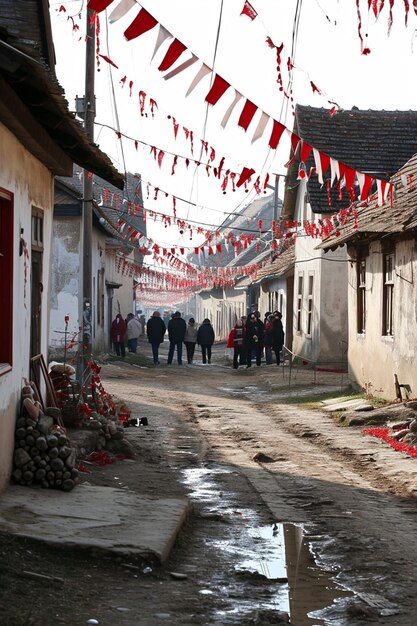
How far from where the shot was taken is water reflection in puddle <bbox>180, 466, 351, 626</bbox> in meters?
7.17

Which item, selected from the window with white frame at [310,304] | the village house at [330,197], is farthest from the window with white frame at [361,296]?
the window with white frame at [310,304]

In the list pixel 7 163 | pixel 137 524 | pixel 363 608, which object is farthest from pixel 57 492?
pixel 363 608

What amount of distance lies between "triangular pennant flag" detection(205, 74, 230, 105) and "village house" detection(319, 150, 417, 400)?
950cm

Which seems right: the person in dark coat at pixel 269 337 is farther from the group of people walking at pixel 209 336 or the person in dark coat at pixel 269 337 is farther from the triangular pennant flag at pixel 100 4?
the triangular pennant flag at pixel 100 4

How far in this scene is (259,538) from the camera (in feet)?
30.9

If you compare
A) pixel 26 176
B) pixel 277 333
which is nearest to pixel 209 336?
pixel 277 333

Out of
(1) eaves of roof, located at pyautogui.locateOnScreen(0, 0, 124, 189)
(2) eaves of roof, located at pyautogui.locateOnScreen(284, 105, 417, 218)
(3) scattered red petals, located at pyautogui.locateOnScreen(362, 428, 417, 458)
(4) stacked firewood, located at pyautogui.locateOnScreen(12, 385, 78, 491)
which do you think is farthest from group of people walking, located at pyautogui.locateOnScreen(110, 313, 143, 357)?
(4) stacked firewood, located at pyautogui.locateOnScreen(12, 385, 78, 491)

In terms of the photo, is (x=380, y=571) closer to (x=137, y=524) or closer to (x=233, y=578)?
(x=233, y=578)

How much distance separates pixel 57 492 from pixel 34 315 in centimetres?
312

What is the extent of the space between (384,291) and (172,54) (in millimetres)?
14442

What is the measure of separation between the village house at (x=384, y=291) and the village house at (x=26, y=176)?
6.57 meters

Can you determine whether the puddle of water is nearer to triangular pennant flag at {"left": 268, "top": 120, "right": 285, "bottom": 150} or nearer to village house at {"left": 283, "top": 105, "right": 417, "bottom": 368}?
triangular pennant flag at {"left": 268, "top": 120, "right": 285, "bottom": 150}

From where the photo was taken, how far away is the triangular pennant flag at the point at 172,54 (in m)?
7.55

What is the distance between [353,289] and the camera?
2447 cm
